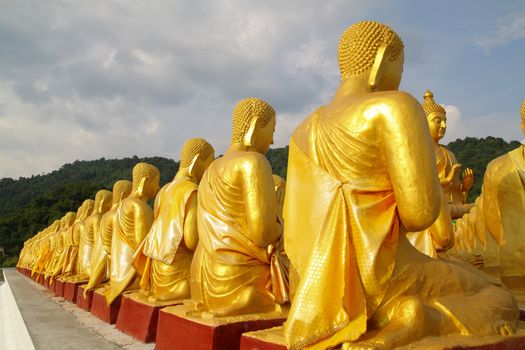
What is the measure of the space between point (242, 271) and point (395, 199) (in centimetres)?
203

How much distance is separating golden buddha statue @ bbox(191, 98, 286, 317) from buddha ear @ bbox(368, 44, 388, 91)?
141 cm

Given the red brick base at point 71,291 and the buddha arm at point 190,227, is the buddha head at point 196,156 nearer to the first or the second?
the buddha arm at point 190,227

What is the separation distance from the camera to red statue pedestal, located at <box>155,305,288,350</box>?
3684 millimetres

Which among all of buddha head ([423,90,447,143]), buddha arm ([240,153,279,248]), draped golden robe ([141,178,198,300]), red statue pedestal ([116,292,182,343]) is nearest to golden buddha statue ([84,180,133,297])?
red statue pedestal ([116,292,182,343])

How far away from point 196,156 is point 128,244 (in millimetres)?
1889

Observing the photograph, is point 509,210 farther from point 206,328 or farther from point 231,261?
point 206,328

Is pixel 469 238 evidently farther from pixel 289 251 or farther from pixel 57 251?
pixel 57 251

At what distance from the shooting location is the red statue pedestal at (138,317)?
5367mm

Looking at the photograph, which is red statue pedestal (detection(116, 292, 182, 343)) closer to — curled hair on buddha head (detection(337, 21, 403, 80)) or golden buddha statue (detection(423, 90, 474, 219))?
curled hair on buddha head (detection(337, 21, 403, 80))

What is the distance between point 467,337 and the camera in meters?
2.43

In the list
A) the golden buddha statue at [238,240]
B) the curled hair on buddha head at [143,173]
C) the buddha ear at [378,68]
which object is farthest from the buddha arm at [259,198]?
Result: the curled hair on buddha head at [143,173]

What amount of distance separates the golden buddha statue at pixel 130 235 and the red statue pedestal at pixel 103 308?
11 centimetres

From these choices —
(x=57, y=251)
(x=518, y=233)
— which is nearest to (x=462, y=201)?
(x=518, y=233)

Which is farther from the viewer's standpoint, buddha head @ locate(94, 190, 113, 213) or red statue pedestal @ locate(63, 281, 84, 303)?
buddha head @ locate(94, 190, 113, 213)
